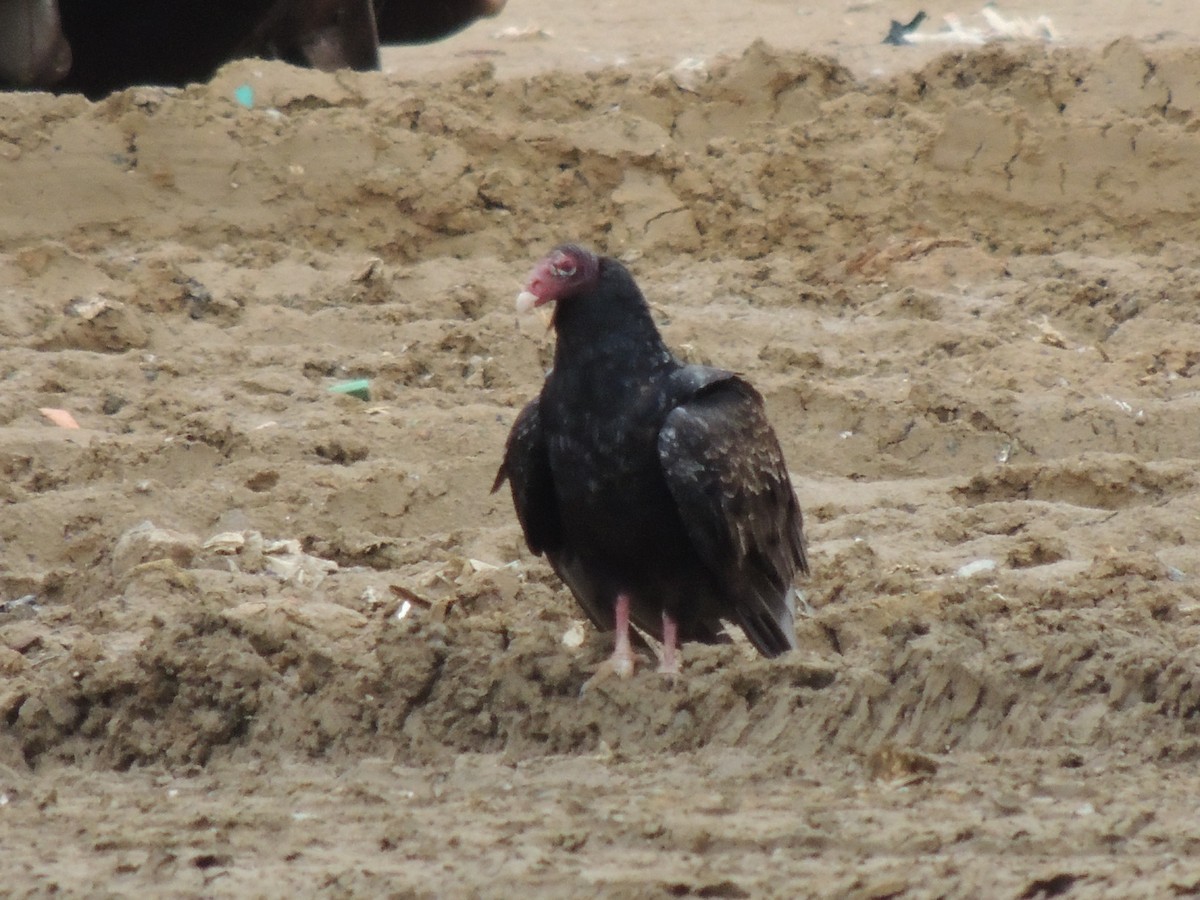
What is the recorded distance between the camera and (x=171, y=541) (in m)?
4.87

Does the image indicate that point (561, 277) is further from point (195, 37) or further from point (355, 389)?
point (195, 37)

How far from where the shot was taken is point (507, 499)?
5453 mm

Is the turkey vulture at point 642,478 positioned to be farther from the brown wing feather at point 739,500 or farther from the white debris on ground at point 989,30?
the white debris on ground at point 989,30

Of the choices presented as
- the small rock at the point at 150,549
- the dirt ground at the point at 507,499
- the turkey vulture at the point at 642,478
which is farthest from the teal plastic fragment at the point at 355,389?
the turkey vulture at the point at 642,478

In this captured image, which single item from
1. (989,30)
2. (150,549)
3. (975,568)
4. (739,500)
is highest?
(989,30)

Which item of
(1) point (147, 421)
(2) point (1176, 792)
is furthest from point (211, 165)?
(2) point (1176, 792)

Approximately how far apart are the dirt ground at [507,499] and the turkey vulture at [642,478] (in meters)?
0.14

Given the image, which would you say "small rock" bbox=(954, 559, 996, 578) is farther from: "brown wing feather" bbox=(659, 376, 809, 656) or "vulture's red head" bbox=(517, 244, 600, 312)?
"vulture's red head" bbox=(517, 244, 600, 312)

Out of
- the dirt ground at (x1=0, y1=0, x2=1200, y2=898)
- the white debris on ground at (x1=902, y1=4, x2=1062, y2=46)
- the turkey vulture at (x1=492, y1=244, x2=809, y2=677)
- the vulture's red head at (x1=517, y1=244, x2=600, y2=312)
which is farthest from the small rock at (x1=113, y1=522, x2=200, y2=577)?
the white debris on ground at (x1=902, y1=4, x2=1062, y2=46)

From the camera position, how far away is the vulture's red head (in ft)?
14.0

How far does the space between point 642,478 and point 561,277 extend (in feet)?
1.59

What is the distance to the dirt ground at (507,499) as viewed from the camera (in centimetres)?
328

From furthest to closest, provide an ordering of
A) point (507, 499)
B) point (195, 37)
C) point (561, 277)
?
point (195, 37), point (507, 499), point (561, 277)

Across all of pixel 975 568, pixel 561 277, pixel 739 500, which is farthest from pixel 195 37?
pixel 739 500
